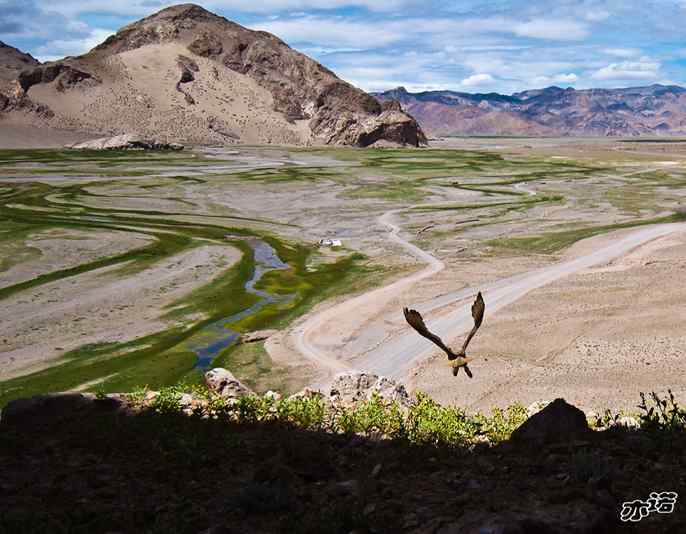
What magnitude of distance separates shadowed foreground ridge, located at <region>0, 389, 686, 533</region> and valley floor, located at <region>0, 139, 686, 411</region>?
12.0 meters

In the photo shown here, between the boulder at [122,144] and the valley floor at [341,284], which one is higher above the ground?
the boulder at [122,144]

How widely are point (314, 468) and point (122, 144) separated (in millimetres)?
141927

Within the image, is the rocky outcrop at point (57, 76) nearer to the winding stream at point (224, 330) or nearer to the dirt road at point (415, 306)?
the winding stream at point (224, 330)

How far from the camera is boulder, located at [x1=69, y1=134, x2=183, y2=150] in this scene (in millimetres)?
139625

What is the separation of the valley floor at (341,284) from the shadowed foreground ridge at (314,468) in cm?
1200

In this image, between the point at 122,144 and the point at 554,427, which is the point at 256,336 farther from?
the point at 122,144

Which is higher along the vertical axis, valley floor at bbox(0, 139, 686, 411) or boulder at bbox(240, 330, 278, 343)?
valley floor at bbox(0, 139, 686, 411)

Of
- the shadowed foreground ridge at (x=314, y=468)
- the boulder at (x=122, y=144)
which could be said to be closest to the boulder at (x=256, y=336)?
the shadowed foreground ridge at (x=314, y=468)

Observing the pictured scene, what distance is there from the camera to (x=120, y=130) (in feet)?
520

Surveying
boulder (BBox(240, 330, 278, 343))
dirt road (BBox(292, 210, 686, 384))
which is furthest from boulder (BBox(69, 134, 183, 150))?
boulder (BBox(240, 330, 278, 343))

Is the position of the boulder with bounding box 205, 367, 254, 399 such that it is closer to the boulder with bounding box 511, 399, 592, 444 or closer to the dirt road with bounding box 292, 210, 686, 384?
the boulder with bounding box 511, 399, 592, 444

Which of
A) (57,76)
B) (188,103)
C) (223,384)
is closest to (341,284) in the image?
(223,384)

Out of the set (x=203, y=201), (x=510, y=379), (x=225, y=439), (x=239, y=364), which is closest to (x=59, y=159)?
(x=203, y=201)

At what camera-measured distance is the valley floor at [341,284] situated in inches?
985
